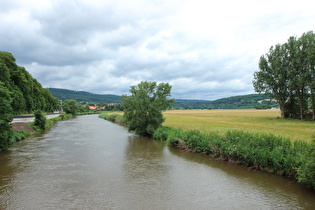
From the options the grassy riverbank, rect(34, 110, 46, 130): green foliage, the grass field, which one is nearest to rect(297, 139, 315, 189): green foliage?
the grass field

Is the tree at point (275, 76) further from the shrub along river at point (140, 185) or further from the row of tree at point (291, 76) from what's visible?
the shrub along river at point (140, 185)

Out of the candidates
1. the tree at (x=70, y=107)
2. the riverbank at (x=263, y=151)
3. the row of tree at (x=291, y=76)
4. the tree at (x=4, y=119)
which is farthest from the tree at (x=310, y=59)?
the tree at (x=70, y=107)

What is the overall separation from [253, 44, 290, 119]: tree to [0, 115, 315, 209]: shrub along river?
108 feet

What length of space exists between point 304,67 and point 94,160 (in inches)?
1561

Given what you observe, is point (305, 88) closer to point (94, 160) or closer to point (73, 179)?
point (94, 160)

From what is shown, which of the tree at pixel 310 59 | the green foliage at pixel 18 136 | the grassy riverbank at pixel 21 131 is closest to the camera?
the green foliage at pixel 18 136

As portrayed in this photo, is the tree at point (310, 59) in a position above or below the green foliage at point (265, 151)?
above

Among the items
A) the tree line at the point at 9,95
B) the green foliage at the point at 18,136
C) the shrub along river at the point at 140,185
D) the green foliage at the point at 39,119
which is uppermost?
the tree line at the point at 9,95

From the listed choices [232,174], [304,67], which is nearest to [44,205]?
[232,174]

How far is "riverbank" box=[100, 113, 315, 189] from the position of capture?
1052 cm

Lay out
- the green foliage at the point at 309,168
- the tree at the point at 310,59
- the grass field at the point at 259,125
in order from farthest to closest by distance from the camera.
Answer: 1. the tree at the point at 310,59
2. the grass field at the point at 259,125
3. the green foliage at the point at 309,168

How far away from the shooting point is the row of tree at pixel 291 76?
1490 inches

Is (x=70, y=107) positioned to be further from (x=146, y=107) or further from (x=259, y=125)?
(x=259, y=125)

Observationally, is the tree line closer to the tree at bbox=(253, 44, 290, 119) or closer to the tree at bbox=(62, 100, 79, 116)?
the tree at bbox=(62, 100, 79, 116)
